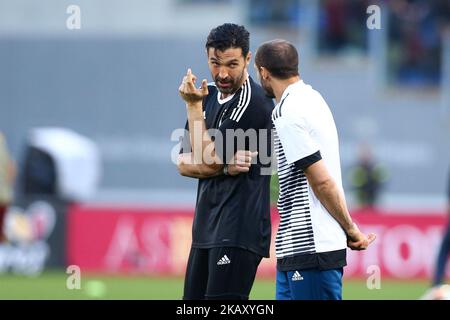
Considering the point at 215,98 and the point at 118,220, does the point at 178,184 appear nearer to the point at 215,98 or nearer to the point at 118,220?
the point at 118,220

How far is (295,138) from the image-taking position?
6328 mm

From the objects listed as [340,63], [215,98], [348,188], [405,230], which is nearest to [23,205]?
[405,230]

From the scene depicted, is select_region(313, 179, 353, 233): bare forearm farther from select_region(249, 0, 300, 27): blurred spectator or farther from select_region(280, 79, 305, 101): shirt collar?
select_region(249, 0, 300, 27): blurred spectator

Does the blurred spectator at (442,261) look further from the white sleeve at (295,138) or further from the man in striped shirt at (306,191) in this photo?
the white sleeve at (295,138)

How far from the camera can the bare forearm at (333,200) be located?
630 cm

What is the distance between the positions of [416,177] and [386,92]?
6.64 ft

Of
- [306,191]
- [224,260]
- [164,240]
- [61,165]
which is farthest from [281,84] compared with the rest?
[61,165]

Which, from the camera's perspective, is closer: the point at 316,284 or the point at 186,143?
the point at 316,284

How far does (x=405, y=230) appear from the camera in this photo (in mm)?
17453

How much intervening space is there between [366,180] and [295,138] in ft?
48.2

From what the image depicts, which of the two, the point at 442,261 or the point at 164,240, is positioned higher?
the point at 442,261

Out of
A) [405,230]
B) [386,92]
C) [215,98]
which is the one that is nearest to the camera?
[215,98]

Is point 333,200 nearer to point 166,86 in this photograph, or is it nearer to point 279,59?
point 279,59

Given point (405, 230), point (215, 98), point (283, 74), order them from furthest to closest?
point (405, 230) < point (215, 98) < point (283, 74)
